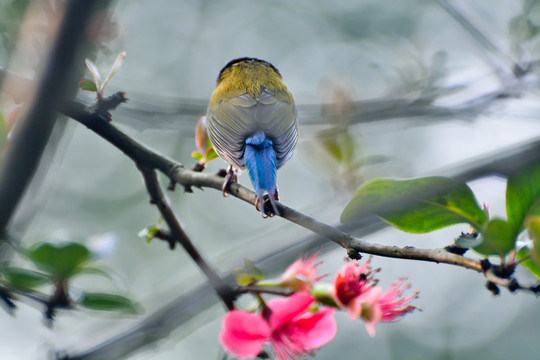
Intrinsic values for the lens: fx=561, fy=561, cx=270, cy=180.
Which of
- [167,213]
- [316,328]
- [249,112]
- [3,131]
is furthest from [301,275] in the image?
[249,112]

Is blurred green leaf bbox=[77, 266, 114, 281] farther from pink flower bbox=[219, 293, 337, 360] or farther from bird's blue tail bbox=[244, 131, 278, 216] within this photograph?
bird's blue tail bbox=[244, 131, 278, 216]

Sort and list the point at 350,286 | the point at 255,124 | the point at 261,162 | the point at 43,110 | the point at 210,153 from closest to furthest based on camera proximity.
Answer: the point at 43,110 < the point at 350,286 < the point at 210,153 < the point at 261,162 < the point at 255,124

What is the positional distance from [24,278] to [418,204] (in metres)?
0.86

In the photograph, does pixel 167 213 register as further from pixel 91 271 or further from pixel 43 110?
pixel 43 110

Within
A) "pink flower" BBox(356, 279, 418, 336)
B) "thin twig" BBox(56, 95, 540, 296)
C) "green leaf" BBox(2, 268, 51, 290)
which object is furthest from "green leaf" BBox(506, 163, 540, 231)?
"green leaf" BBox(2, 268, 51, 290)

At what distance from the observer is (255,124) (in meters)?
2.33

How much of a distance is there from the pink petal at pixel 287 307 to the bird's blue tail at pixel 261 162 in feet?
1.59

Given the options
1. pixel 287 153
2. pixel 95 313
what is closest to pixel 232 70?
pixel 287 153

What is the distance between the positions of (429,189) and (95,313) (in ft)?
2.63

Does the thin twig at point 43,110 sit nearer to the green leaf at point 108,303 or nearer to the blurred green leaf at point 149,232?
the green leaf at point 108,303

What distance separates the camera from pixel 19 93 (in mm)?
1347

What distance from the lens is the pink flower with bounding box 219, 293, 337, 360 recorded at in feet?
3.74

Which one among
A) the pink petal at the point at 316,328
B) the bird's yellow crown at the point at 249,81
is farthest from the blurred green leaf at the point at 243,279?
the bird's yellow crown at the point at 249,81

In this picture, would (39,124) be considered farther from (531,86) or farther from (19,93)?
(531,86)
